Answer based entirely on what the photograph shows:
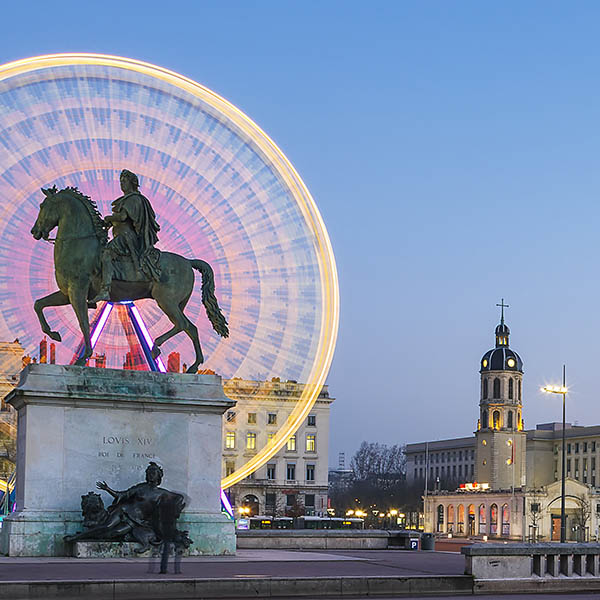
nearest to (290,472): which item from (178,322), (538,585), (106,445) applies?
(178,322)

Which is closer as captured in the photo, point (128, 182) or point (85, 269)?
point (85, 269)

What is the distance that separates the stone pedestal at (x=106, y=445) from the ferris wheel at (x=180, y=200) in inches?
220

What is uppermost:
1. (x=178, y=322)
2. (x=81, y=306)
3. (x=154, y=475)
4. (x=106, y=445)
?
(x=81, y=306)

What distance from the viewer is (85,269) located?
2809 cm

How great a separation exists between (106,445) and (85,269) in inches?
156

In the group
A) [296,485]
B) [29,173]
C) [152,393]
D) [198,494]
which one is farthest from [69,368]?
[296,485]

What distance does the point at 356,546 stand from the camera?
35562mm

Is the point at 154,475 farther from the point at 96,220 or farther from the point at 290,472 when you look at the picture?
the point at 290,472

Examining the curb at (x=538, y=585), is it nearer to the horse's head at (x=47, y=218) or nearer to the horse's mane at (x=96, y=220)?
the horse's mane at (x=96, y=220)

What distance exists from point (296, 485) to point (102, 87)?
379 feet

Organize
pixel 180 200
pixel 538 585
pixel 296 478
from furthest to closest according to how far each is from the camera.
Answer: pixel 296 478 < pixel 180 200 < pixel 538 585

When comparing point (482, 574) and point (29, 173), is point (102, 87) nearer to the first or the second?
point (29, 173)

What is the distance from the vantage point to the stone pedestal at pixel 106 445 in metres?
26.5

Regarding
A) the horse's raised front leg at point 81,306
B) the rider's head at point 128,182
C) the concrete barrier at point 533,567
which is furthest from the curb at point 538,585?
the rider's head at point 128,182
